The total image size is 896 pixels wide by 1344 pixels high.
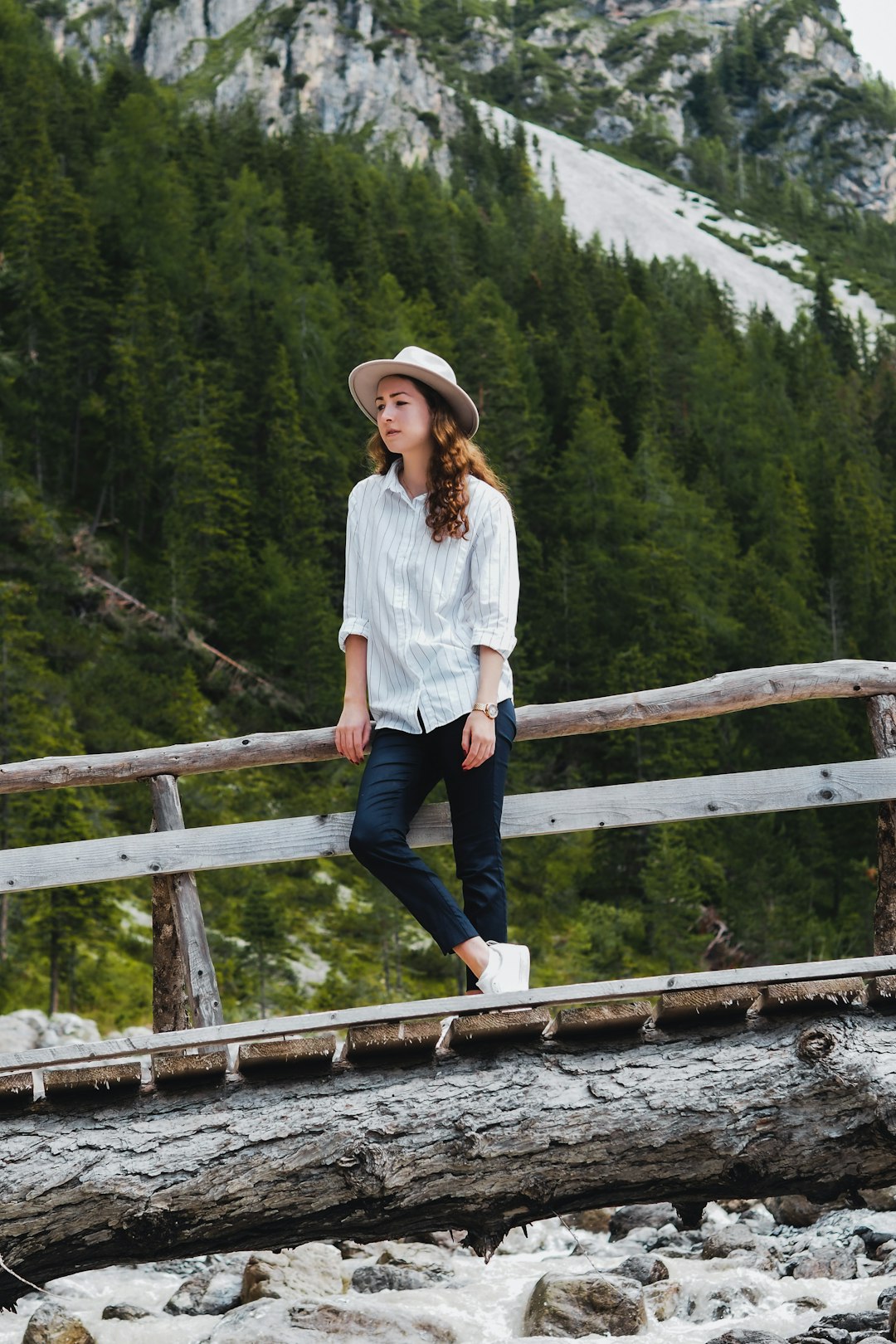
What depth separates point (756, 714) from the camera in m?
37.8

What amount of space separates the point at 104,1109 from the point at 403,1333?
2276 mm

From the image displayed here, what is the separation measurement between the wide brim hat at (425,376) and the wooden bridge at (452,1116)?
1791 millimetres

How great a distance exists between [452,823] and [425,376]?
1.36 meters

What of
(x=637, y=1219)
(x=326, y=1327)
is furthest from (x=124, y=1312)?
(x=637, y=1219)

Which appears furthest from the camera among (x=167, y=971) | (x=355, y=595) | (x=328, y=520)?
(x=328, y=520)

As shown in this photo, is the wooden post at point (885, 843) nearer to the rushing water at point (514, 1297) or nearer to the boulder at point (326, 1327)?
the rushing water at point (514, 1297)

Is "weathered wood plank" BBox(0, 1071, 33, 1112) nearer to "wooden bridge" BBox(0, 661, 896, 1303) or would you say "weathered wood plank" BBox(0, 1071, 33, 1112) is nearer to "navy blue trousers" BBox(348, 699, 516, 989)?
"wooden bridge" BBox(0, 661, 896, 1303)

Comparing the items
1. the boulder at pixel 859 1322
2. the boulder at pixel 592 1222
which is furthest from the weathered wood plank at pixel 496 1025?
the boulder at pixel 592 1222

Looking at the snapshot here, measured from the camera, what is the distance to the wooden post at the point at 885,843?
452 cm

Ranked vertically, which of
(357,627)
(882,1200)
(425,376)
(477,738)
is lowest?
(882,1200)

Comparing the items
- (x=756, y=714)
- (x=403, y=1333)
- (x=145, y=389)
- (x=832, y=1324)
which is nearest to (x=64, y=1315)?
(x=403, y=1333)

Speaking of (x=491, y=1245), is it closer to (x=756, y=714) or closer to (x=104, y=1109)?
(x=104, y=1109)

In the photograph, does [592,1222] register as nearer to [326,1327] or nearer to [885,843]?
[326,1327]

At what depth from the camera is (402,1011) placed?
11.9ft
